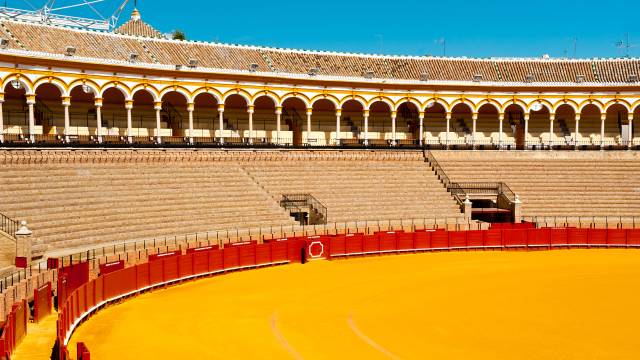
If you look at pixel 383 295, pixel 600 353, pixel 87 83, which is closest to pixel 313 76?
pixel 87 83

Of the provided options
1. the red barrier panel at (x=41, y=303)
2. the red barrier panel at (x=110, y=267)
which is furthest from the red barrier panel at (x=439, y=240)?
the red barrier panel at (x=41, y=303)

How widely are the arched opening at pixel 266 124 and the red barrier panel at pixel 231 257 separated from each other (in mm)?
21148

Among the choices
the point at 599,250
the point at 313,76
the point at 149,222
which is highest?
the point at 313,76

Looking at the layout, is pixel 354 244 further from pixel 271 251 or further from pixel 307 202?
pixel 307 202

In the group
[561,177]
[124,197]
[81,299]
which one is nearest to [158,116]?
[124,197]

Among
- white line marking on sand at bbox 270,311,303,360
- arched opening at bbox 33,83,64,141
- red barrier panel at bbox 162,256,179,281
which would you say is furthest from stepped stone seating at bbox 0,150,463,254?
white line marking on sand at bbox 270,311,303,360

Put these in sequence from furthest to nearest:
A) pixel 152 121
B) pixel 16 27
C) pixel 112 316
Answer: pixel 152 121
pixel 16 27
pixel 112 316

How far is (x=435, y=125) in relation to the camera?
5044 cm

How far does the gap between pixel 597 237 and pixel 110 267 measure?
76.4 feet

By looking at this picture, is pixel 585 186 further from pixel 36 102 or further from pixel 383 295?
pixel 36 102

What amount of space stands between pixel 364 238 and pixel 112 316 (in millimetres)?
13977

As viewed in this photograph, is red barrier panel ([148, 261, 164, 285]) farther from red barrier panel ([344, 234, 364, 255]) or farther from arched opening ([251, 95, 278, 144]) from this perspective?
arched opening ([251, 95, 278, 144])

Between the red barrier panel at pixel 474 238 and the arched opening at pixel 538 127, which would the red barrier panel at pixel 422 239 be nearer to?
the red barrier panel at pixel 474 238

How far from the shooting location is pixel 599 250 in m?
31.8
